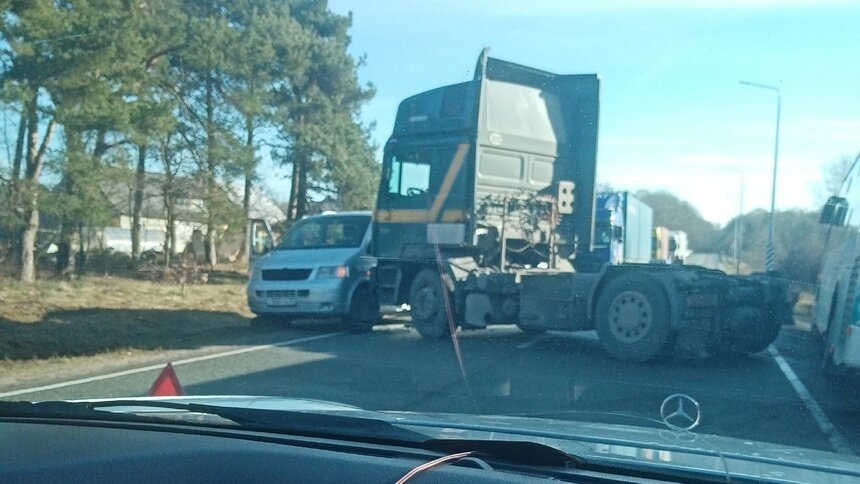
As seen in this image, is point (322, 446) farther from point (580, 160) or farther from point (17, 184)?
point (17, 184)

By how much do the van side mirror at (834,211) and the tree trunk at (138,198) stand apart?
1750 centimetres

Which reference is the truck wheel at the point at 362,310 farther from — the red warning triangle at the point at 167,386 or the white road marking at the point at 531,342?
the red warning triangle at the point at 167,386

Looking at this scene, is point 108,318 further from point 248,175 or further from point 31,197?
point 248,175

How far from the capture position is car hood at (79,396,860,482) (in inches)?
105

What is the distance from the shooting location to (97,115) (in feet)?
67.1

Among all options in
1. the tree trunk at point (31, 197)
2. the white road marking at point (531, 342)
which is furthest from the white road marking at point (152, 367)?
the tree trunk at point (31, 197)

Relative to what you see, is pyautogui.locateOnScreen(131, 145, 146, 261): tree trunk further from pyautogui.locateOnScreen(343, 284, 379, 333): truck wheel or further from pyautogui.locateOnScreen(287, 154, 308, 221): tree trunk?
pyautogui.locateOnScreen(343, 284, 379, 333): truck wheel

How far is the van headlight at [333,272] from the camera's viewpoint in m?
14.7

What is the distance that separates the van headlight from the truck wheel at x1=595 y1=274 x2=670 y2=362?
199 inches

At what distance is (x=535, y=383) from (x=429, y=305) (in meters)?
4.60

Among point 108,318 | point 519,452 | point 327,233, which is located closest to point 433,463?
point 519,452

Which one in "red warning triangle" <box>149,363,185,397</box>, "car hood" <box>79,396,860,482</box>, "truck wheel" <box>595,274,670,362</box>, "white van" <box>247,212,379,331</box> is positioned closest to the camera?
"car hood" <box>79,396,860,482</box>

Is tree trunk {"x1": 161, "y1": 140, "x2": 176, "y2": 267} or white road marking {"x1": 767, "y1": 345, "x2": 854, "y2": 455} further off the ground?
tree trunk {"x1": 161, "y1": 140, "x2": 176, "y2": 267}

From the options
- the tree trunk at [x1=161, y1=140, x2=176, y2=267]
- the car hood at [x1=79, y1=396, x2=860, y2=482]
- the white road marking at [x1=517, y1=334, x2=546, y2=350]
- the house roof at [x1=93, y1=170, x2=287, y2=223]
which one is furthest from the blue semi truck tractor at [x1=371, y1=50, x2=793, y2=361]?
the tree trunk at [x1=161, y1=140, x2=176, y2=267]
